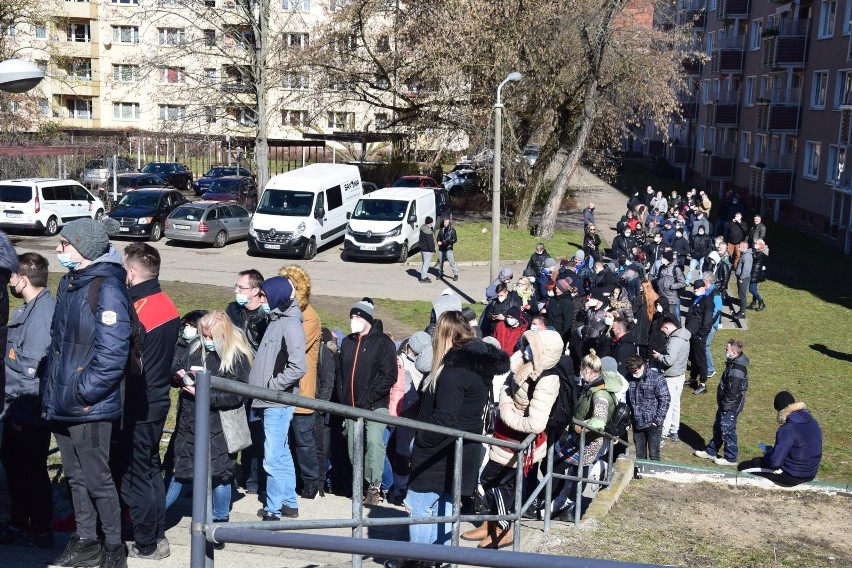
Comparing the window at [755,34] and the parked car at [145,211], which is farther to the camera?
A: the window at [755,34]

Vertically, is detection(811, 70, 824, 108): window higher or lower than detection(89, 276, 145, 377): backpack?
higher

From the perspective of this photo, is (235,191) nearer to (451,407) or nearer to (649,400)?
(649,400)

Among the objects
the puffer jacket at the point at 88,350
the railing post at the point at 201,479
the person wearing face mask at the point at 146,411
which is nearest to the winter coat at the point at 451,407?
the person wearing face mask at the point at 146,411

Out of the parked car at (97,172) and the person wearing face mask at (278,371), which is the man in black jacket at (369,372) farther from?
the parked car at (97,172)

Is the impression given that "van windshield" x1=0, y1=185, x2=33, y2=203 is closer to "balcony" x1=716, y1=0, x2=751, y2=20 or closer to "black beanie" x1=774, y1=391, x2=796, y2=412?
"black beanie" x1=774, y1=391, x2=796, y2=412

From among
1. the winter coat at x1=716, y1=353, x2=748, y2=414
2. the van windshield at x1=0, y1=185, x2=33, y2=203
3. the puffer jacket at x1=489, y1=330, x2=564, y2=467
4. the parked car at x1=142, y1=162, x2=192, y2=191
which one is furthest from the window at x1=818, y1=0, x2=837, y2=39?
the puffer jacket at x1=489, y1=330, x2=564, y2=467

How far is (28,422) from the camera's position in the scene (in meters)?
6.09

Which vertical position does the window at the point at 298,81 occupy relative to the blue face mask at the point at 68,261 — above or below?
above

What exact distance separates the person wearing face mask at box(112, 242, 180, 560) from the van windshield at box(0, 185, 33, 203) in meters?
25.8

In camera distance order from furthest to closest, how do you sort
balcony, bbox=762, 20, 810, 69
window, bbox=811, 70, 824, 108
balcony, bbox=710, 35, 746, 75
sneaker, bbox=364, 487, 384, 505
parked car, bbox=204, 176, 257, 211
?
balcony, bbox=710, 35, 746, 75, balcony, bbox=762, 20, 810, 69, window, bbox=811, 70, 824, 108, parked car, bbox=204, 176, 257, 211, sneaker, bbox=364, 487, 384, 505

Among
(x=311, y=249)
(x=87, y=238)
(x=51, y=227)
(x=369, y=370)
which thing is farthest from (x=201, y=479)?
(x=51, y=227)

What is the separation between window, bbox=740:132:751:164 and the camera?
1967 inches

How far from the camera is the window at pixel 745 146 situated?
50.0 meters

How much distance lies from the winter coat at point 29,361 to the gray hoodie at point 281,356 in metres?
1.41
